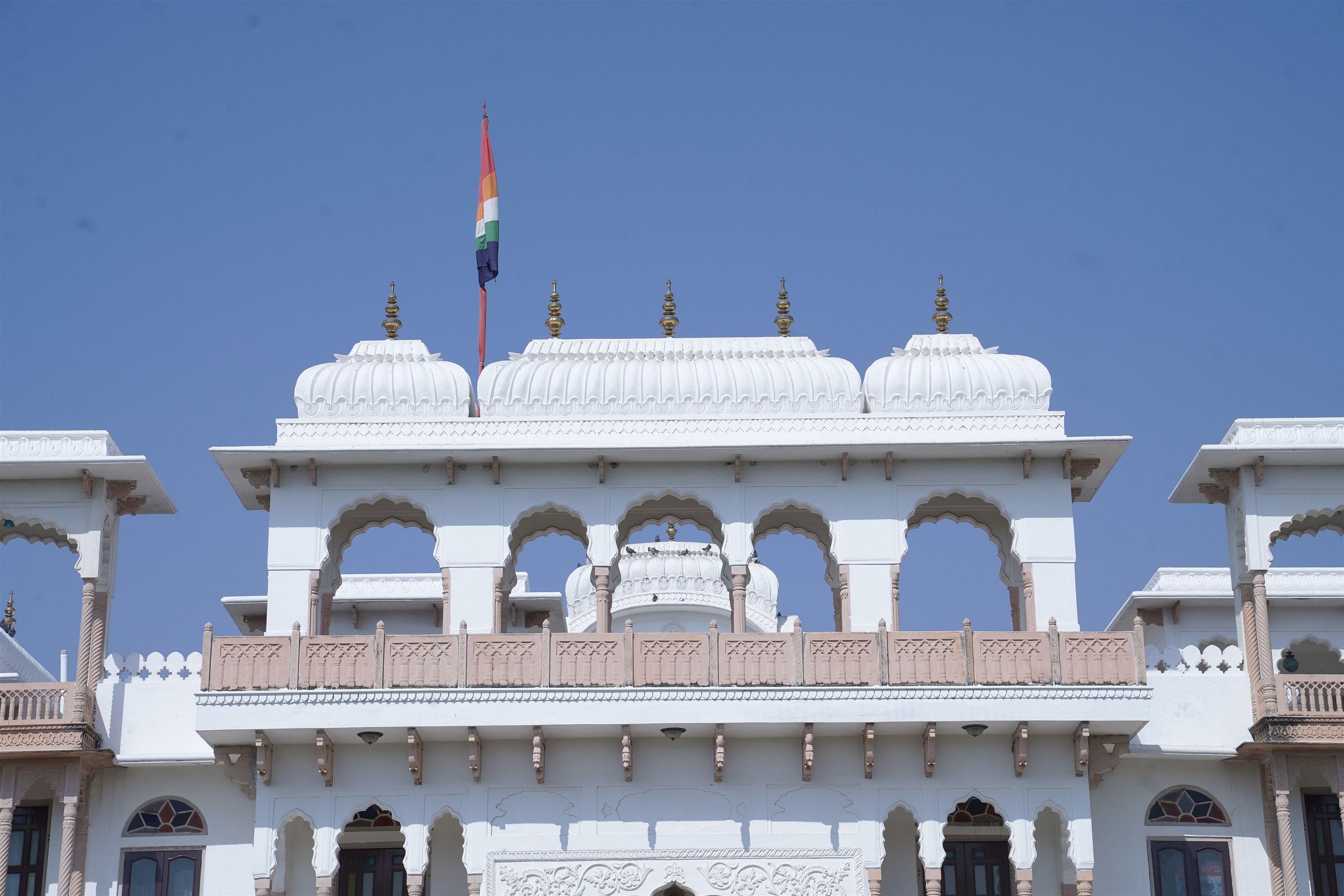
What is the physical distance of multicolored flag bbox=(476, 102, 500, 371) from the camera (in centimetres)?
2550

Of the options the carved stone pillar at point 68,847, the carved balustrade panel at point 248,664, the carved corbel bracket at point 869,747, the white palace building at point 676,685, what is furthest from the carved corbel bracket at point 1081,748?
the carved stone pillar at point 68,847

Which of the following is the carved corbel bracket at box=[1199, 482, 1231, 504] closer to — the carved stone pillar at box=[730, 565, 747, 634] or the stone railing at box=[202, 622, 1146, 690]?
the stone railing at box=[202, 622, 1146, 690]

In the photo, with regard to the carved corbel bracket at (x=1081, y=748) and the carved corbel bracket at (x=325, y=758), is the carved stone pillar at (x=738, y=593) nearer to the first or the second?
the carved corbel bracket at (x=1081, y=748)

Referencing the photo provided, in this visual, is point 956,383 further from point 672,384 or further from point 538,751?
point 538,751

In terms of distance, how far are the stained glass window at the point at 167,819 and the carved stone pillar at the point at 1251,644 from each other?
11173 mm

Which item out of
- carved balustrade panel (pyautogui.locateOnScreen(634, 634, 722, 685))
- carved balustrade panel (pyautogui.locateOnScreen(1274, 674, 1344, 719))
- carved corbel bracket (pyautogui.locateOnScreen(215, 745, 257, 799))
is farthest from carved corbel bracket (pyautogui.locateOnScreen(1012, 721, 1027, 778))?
carved corbel bracket (pyautogui.locateOnScreen(215, 745, 257, 799))

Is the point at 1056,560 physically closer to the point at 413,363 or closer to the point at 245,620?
the point at 413,363

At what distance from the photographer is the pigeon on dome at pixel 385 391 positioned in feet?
74.1

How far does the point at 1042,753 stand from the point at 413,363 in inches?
314

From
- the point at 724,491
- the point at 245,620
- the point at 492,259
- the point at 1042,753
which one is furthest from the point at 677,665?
the point at 245,620

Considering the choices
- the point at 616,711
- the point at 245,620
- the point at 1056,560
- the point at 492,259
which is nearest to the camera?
the point at 616,711

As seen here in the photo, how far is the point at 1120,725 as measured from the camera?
20.9 metres

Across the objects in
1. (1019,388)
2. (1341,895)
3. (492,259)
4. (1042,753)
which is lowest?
(1341,895)

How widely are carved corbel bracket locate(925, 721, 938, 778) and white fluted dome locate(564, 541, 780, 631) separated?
7700mm
